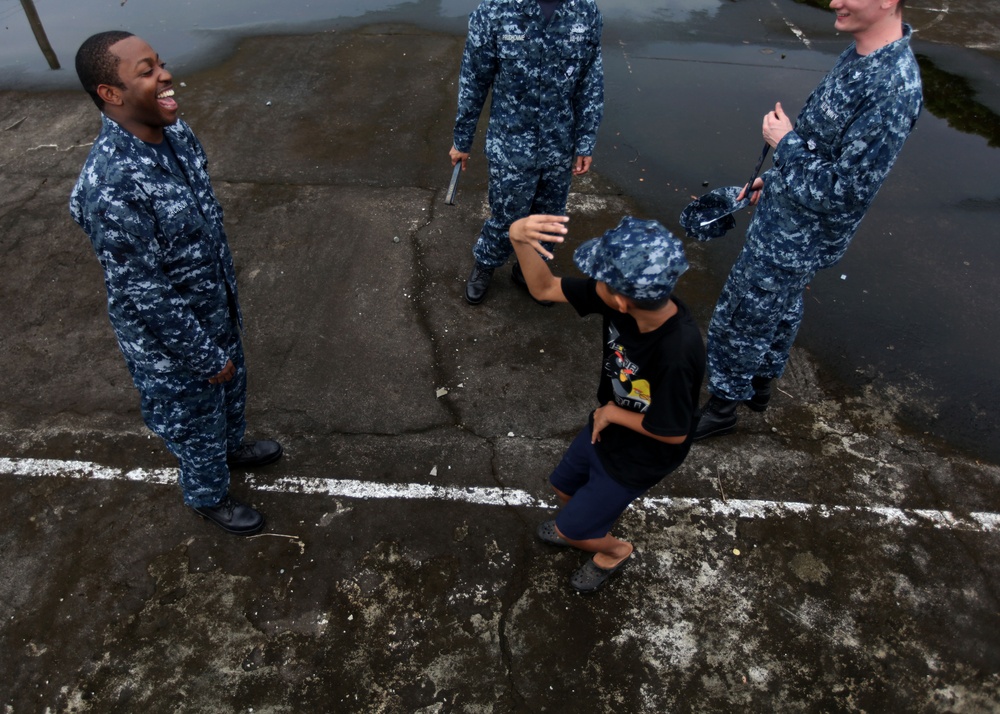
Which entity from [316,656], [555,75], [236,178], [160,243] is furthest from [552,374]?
[236,178]

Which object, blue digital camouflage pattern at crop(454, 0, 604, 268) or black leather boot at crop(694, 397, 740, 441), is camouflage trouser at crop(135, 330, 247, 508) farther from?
black leather boot at crop(694, 397, 740, 441)

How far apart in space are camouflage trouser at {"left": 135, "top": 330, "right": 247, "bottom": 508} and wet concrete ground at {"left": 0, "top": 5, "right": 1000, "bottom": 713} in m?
0.31

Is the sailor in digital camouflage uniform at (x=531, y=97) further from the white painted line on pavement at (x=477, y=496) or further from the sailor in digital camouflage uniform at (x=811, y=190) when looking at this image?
the white painted line on pavement at (x=477, y=496)

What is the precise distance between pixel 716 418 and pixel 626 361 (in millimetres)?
1540

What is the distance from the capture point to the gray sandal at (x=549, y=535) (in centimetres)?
335

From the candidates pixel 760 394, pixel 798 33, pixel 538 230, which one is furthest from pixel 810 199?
pixel 798 33

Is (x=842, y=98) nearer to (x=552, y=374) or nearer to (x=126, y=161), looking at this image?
(x=552, y=374)

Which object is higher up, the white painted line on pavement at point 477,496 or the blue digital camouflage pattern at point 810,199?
the blue digital camouflage pattern at point 810,199

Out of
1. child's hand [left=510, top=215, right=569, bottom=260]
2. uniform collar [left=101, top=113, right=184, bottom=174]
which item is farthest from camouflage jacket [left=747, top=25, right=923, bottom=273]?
uniform collar [left=101, top=113, right=184, bottom=174]

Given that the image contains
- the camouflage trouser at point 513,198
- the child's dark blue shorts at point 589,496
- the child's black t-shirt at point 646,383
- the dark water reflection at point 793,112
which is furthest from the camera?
the dark water reflection at point 793,112

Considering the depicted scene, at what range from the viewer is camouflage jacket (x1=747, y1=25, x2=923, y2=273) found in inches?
113

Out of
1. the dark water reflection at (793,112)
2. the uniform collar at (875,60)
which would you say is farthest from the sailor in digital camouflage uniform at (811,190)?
the dark water reflection at (793,112)

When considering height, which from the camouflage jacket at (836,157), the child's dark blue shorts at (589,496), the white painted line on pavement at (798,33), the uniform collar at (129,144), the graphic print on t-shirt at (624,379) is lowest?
the white painted line on pavement at (798,33)

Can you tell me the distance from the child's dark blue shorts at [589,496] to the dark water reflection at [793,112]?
6.87 ft
